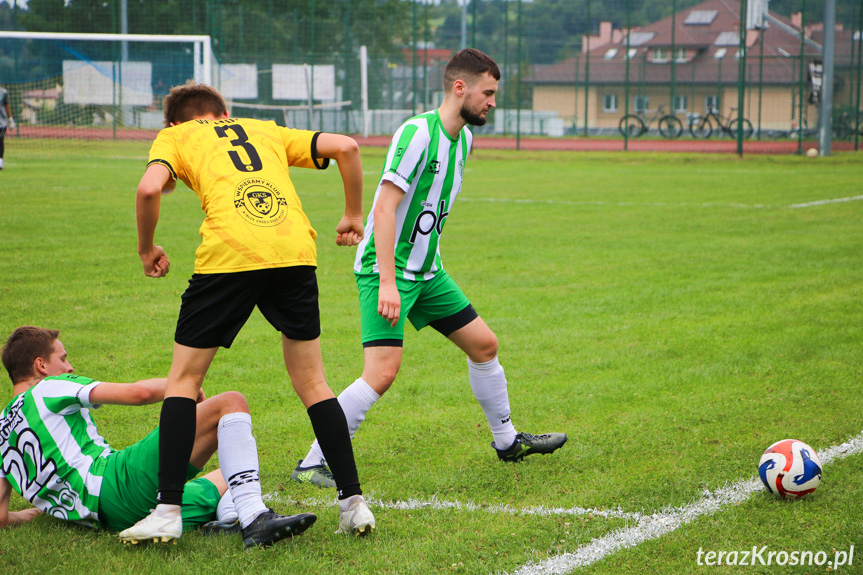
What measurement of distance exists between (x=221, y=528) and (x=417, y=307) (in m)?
1.38

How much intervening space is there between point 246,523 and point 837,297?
624 centimetres

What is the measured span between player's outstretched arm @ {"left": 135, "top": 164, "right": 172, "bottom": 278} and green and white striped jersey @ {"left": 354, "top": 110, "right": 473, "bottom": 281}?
1.06 metres

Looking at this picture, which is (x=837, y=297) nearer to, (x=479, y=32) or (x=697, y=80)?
(x=479, y=32)

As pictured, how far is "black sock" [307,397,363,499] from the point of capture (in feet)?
10.4

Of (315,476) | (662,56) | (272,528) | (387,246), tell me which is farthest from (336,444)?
(662,56)

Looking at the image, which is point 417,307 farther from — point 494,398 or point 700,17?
point 700,17

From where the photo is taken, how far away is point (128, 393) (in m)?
3.00

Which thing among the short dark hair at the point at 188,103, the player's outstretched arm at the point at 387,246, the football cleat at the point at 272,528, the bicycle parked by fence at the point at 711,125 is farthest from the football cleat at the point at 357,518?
the bicycle parked by fence at the point at 711,125

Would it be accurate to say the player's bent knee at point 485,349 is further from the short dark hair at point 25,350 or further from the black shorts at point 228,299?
the short dark hair at point 25,350

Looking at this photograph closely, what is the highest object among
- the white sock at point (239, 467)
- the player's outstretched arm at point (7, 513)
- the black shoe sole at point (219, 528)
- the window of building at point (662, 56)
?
the window of building at point (662, 56)

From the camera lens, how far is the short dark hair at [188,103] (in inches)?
126

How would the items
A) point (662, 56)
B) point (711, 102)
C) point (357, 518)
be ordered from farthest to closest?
point (711, 102) → point (662, 56) → point (357, 518)

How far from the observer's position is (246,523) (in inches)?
120

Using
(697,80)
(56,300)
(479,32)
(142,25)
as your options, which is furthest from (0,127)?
(697,80)
